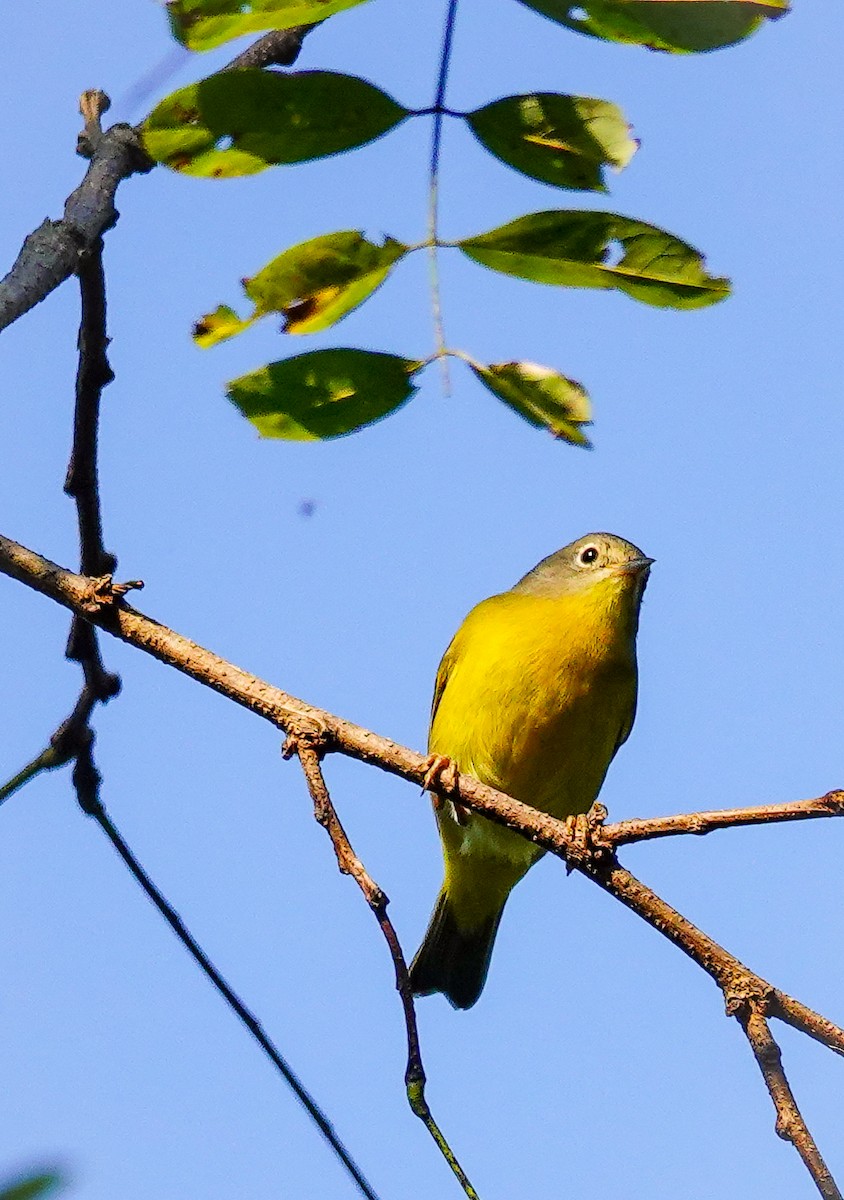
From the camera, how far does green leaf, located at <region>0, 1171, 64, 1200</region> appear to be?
0.95 metres

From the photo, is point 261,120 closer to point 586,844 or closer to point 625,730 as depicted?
point 586,844

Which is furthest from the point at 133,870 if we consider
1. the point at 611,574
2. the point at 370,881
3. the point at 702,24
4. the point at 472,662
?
the point at 611,574

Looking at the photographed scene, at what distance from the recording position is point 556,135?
2.82 meters

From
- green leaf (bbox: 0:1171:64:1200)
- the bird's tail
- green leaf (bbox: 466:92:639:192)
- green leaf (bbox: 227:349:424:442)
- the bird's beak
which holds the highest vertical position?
the bird's beak

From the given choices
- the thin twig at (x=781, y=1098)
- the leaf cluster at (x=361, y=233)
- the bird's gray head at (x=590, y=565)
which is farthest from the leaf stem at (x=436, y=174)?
the bird's gray head at (x=590, y=565)

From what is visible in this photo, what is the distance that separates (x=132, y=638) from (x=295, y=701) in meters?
0.45

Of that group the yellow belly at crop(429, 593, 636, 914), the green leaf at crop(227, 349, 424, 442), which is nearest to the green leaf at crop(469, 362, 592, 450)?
the green leaf at crop(227, 349, 424, 442)

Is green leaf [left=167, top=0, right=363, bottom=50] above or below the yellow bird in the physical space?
below

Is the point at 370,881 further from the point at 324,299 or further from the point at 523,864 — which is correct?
the point at 523,864

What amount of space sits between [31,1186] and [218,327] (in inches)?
89.2

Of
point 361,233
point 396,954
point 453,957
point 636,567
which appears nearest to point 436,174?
point 361,233

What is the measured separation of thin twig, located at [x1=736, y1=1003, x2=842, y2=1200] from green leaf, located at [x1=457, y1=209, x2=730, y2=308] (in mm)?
1375

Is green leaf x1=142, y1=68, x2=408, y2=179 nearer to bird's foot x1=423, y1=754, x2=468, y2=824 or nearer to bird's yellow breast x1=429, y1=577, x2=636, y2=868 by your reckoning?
bird's foot x1=423, y1=754, x2=468, y2=824

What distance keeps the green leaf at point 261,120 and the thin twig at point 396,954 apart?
1.25 m
